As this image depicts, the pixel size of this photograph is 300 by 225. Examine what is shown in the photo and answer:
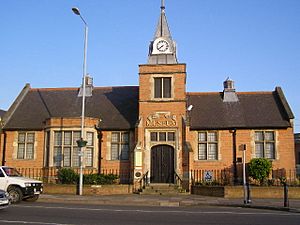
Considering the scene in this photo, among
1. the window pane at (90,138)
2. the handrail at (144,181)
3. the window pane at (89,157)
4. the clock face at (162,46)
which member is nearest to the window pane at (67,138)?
the window pane at (90,138)

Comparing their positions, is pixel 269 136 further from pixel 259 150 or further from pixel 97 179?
pixel 97 179

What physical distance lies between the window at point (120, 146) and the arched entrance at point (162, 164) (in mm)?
2316

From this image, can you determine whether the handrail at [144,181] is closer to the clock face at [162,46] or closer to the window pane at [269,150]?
the window pane at [269,150]

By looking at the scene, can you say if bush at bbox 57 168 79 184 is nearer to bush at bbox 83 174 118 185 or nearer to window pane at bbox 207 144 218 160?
bush at bbox 83 174 118 185

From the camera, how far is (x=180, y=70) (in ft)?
82.9

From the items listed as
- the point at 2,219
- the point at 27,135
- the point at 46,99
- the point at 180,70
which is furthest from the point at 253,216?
the point at 46,99

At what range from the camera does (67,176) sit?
23.4 m

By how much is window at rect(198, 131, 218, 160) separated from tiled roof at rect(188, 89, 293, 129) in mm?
652

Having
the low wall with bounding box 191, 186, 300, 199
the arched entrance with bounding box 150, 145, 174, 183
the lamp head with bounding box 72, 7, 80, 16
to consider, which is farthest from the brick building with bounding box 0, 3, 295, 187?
the lamp head with bounding box 72, 7, 80, 16

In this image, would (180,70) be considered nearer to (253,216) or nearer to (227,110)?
(227,110)

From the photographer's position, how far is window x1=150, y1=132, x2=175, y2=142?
2478 cm

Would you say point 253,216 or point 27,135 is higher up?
point 27,135

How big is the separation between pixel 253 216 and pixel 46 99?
Result: 21.6m

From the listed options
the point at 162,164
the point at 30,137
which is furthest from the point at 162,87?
the point at 30,137
